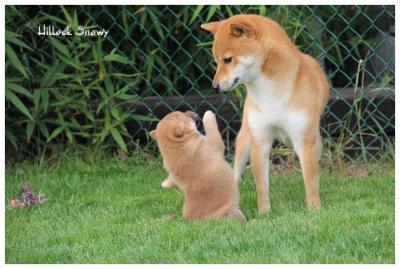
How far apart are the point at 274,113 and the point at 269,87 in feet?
0.45

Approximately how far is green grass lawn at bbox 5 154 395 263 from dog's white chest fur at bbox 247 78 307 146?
1.33 feet

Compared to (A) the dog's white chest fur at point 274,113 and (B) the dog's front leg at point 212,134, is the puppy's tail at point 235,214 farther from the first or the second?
(A) the dog's white chest fur at point 274,113

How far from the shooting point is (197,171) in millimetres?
4340

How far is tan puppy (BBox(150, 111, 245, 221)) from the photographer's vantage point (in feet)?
14.1

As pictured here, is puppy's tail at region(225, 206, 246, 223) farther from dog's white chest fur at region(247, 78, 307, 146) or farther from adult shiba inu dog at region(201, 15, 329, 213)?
dog's white chest fur at region(247, 78, 307, 146)

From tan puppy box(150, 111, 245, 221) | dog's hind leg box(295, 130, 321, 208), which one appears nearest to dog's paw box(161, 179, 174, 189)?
tan puppy box(150, 111, 245, 221)

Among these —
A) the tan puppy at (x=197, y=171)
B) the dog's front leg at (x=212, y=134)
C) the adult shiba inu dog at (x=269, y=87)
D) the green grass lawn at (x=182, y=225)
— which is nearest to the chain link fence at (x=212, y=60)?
the green grass lawn at (x=182, y=225)

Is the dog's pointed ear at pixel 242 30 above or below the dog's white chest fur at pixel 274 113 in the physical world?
above

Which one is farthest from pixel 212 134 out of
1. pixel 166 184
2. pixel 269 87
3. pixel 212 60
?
pixel 212 60

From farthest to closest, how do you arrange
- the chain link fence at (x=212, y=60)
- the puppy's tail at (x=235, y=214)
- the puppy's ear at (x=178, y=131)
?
1. the chain link fence at (x=212, y=60)
2. the puppy's ear at (x=178, y=131)
3. the puppy's tail at (x=235, y=214)

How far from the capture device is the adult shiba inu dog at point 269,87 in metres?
4.43

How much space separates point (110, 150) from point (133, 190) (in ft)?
3.08

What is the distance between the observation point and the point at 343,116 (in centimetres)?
582

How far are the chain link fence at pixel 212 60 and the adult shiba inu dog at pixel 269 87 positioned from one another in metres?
1.06
